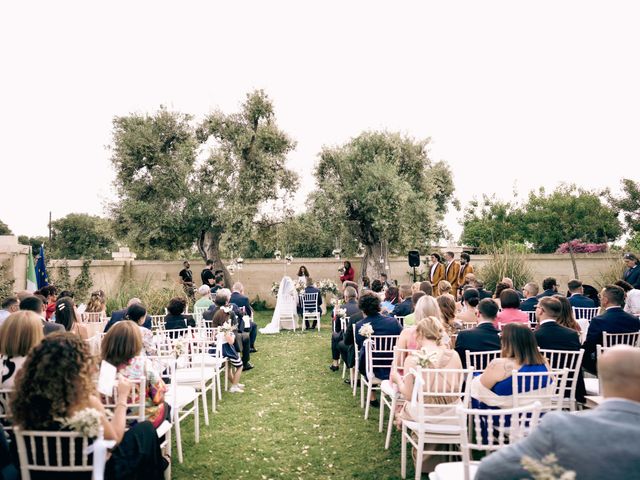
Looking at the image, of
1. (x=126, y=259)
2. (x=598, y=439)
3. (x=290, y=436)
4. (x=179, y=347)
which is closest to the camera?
(x=598, y=439)

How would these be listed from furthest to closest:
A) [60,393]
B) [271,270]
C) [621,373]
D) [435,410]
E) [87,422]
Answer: [271,270]
[435,410]
[60,393]
[87,422]
[621,373]

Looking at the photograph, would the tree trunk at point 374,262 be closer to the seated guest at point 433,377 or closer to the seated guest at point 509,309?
the seated guest at point 509,309

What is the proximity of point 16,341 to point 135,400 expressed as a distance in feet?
→ 3.25

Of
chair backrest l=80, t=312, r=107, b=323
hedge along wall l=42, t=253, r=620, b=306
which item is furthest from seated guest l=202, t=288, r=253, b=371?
hedge along wall l=42, t=253, r=620, b=306

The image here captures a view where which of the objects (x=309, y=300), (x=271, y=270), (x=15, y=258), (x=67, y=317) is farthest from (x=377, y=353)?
(x=271, y=270)

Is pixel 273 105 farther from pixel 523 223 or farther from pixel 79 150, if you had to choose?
pixel 523 223

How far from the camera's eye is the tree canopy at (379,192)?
15.6m

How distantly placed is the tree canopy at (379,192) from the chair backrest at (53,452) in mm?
13483

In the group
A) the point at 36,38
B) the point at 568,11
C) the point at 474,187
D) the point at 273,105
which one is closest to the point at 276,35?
the point at 273,105

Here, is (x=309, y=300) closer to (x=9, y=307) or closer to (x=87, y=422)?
(x=9, y=307)

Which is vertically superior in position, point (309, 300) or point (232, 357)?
point (309, 300)

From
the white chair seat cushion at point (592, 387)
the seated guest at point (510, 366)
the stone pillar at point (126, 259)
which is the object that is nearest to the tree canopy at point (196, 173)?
the stone pillar at point (126, 259)

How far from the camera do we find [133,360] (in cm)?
343

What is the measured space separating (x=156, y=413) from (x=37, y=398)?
112 centimetres
